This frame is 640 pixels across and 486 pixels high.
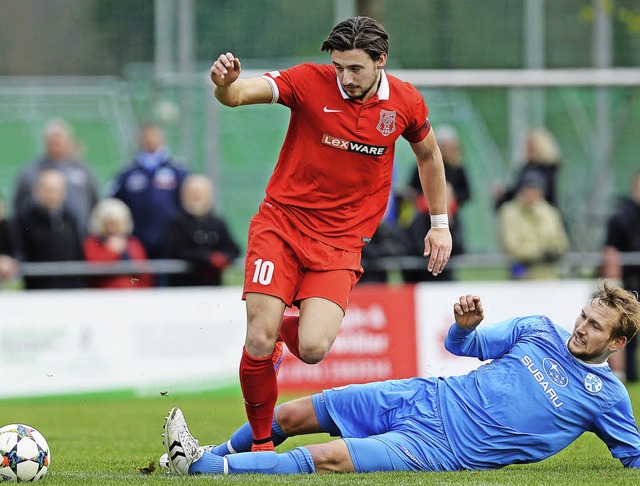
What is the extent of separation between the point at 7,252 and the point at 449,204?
15.8 ft

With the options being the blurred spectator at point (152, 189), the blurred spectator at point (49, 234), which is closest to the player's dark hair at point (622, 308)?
the blurred spectator at point (49, 234)

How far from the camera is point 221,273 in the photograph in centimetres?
1397

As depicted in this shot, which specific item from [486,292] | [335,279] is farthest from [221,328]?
[335,279]

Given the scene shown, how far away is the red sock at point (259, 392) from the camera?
7137 millimetres

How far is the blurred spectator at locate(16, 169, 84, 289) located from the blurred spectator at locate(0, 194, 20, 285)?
0.10 m

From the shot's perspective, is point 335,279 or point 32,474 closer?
point 32,474

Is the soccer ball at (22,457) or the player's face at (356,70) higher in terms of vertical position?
the player's face at (356,70)

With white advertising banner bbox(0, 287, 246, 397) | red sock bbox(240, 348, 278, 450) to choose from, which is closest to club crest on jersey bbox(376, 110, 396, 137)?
red sock bbox(240, 348, 278, 450)

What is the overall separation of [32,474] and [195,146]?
9597 millimetres

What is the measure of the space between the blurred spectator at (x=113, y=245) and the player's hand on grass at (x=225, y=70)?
686cm

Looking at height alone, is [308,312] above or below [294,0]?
below

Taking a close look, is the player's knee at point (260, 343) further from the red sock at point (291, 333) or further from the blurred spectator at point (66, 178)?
the blurred spectator at point (66, 178)

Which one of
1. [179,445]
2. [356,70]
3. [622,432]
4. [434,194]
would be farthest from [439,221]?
[179,445]

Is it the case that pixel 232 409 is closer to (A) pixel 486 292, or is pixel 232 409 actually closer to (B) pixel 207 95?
(A) pixel 486 292
